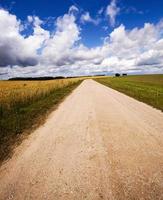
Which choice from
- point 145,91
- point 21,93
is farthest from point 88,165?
point 145,91

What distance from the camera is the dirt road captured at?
3.48m

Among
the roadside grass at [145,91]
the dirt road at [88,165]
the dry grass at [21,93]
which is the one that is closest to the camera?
the dirt road at [88,165]

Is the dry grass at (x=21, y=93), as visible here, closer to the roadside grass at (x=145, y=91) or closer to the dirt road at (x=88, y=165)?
the dirt road at (x=88, y=165)

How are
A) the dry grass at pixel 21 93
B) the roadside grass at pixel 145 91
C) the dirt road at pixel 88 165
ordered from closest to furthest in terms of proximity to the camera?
the dirt road at pixel 88 165 < the roadside grass at pixel 145 91 < the dry grass at pixel 21 93

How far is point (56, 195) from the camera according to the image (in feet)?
11.2

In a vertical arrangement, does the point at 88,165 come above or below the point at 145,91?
above

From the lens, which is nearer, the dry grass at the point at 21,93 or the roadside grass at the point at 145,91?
the roadside grass at the point at 145,91

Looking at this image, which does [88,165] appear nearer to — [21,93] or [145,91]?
[21,93]

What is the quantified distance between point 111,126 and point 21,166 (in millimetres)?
4088

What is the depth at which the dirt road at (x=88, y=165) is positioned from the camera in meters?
3.48

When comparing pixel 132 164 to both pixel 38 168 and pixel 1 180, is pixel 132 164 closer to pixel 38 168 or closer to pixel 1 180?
pixel 38 168

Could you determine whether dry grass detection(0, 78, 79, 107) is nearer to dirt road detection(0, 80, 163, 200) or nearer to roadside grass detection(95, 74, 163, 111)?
dirt road detection(0, 80, 163, 200)

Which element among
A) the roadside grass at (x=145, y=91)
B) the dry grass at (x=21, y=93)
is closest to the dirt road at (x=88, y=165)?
the roadside grass at (x=145, y=91)

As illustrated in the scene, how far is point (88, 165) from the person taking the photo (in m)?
4.47
